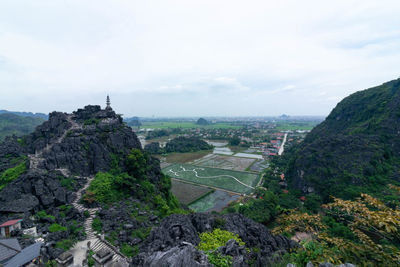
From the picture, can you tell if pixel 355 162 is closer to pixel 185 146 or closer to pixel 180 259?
pixel 180 259

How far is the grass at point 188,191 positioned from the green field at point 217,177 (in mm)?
2625

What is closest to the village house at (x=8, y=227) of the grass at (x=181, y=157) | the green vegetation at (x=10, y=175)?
the green vegetation at (x=10, y=175)

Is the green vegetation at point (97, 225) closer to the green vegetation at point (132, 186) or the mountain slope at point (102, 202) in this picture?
the mountain slope at point (102, 202)

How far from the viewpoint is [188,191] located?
34531 mm

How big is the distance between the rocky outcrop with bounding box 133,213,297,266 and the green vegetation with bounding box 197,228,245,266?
1.51ft

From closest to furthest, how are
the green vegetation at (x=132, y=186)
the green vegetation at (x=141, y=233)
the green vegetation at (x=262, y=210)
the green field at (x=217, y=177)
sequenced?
the green vegetation at (x=141, y=233)
the green vegetation at (x=132, y=186)
the green vegetation at (x=262, y=210)
the green field at (x=217, y=177)

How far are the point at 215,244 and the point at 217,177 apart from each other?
32.3 m

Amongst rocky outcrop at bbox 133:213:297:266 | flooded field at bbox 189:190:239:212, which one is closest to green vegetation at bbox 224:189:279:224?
flooded field at bbox 189:190:239:212

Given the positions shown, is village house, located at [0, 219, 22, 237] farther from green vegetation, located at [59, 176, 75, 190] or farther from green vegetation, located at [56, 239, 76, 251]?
green vegetation, located at [59, 176, 75, 190]

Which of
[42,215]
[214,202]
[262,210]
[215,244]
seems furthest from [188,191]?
[215,244]

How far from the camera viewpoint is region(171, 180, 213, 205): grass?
31.3 metres

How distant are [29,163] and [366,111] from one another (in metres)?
70.6

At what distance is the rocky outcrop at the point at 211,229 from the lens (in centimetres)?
901

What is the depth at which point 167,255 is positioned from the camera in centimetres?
764
